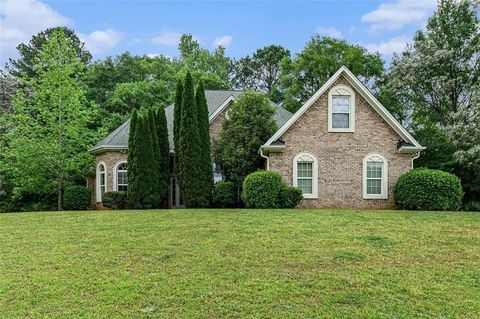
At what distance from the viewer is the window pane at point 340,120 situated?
17.4m

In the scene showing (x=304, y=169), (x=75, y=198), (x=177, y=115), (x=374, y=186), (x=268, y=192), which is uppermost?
(x=177, y=115)

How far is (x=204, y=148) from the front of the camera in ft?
59.5

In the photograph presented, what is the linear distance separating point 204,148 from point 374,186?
24.4 ft

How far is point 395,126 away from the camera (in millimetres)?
17266

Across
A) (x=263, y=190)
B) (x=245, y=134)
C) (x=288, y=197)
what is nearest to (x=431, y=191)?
(x=288, y=197)

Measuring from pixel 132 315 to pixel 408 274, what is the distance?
439cm

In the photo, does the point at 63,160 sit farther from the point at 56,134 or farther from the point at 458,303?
the point at 458,303

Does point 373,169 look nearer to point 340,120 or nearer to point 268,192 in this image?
point 340,120

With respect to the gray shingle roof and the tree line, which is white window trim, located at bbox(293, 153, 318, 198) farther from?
the gray shingle roof

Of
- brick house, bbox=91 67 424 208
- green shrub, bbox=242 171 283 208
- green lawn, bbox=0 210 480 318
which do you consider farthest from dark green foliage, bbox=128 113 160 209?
green lawn, bbox=0 210 480 318

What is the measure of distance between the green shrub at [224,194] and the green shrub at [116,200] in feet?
14.2

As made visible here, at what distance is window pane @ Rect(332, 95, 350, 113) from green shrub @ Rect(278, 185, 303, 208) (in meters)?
3.96

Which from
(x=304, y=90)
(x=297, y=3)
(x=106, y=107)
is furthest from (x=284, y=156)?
(x=106, y=107)

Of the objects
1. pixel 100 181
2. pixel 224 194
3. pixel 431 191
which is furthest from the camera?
pixel 100 181
